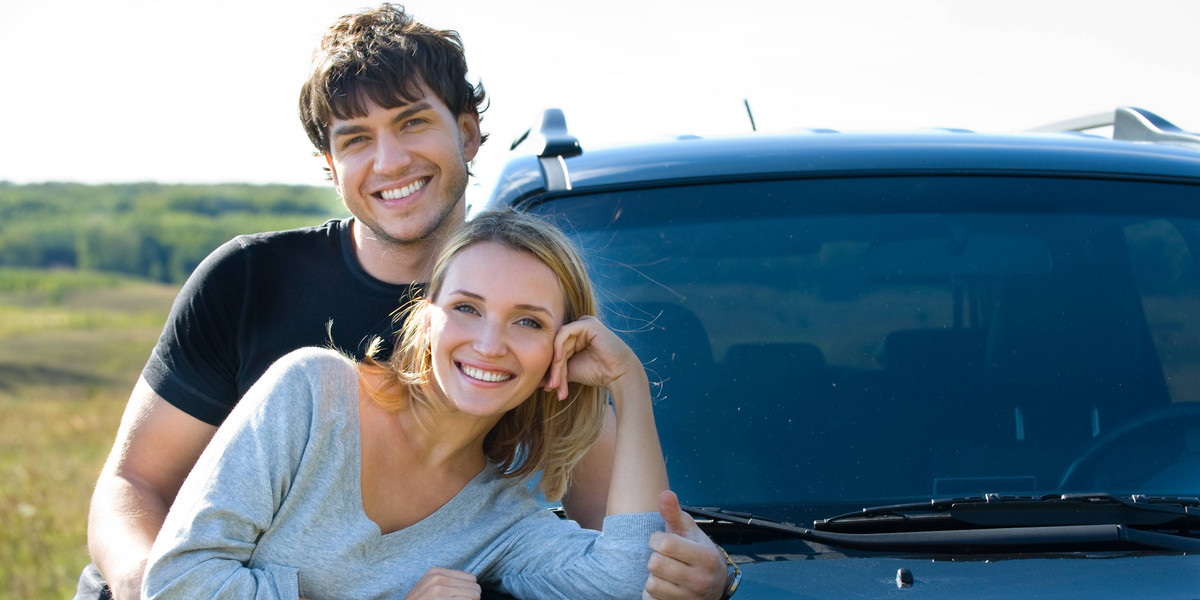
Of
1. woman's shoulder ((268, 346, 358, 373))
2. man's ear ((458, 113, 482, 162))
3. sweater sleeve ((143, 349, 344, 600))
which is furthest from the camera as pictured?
man's ear ((458, 113, 482, 162))

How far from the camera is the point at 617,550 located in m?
2.10

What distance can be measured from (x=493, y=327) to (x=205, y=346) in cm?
77

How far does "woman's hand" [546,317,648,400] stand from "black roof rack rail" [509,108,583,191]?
14.9 inches

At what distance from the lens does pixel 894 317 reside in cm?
238


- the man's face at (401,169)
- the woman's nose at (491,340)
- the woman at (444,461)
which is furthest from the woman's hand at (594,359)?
the man's face at (401,169)

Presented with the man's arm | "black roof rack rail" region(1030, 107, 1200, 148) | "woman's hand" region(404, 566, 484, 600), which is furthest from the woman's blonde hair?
"black roof rack rail" region(1030, 107, 1200, 148)

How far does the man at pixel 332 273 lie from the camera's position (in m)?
2.47

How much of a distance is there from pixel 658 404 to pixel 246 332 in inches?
37.2

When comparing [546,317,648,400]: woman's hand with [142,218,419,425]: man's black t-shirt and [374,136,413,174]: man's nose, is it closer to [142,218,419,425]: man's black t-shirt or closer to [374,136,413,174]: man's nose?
[142,218,419,425]: man's black t-shirt

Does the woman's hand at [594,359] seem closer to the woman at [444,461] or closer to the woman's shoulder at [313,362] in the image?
the woman at [444,461]

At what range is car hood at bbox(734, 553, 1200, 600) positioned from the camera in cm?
178

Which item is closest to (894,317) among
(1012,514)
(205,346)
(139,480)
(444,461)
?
(1012,514)

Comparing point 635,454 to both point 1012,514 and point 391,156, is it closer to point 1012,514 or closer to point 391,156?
point 1012,514

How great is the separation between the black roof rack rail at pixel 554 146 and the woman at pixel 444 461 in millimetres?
240
